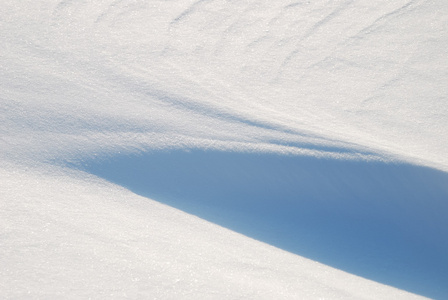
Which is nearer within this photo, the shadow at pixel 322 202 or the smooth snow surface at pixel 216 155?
the smooth snow surface at pixel 216 155

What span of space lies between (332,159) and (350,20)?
1365 millimetres

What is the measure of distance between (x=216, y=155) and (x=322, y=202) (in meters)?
0.48

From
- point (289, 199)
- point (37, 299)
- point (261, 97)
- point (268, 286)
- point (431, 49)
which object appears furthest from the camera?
point (431, 49)

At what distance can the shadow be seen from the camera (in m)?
1.93

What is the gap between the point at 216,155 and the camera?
6.96 ft

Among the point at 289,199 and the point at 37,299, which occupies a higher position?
the point at 37,299

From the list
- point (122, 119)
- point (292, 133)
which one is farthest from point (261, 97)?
point (122, 119)

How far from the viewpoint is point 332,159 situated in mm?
2176

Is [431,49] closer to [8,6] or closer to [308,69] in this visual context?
[308,69]

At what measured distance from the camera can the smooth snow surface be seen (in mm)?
1640

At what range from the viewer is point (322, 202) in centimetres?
208

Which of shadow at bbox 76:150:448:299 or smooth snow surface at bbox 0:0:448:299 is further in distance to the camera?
shadow at bbox 76:150:448:299

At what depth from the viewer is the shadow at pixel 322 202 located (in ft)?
6.32

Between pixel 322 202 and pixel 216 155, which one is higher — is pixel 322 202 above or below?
below
